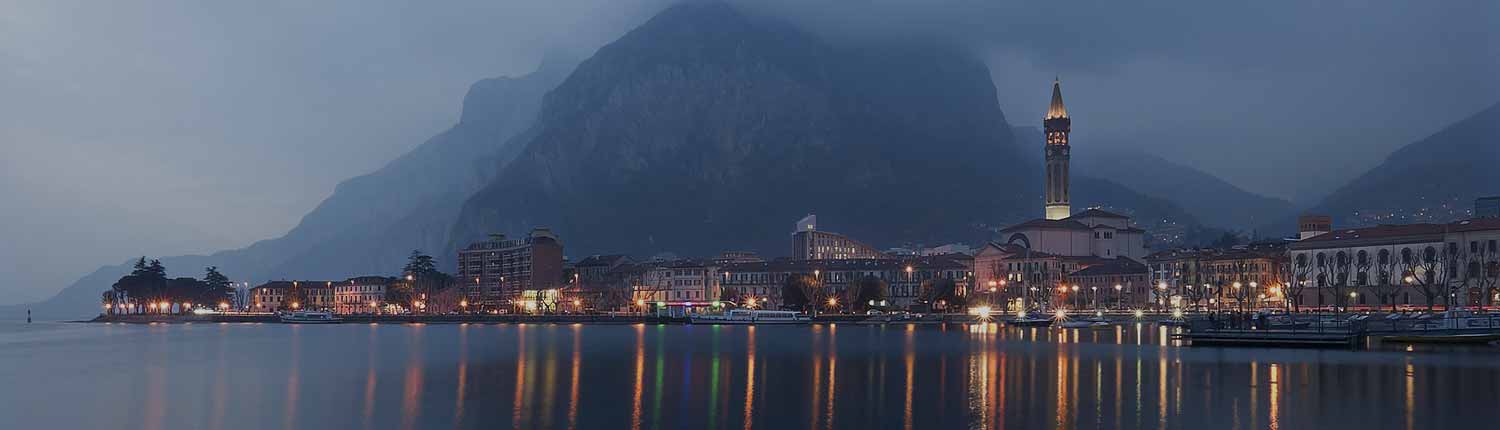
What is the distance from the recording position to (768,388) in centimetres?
4638

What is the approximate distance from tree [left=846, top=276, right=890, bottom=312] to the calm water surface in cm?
7519

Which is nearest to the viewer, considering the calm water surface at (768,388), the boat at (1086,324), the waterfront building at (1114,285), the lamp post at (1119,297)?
the calm water surface at (768,388)

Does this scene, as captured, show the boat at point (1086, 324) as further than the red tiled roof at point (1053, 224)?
No

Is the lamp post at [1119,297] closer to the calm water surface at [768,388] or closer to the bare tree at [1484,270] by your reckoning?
the bare tree at [1484,270]

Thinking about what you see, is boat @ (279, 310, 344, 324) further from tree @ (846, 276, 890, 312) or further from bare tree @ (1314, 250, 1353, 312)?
bare tree @ (1314, 250, 1353, 312)

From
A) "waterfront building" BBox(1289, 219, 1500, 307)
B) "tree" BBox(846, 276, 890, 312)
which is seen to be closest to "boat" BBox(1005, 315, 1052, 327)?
"waterfront building" BBox(1289, 219, 1500, 307)

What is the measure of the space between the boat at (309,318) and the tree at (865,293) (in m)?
59.6

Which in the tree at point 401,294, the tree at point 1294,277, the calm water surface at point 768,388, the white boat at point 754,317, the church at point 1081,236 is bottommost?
the calm water surface at point 768,388

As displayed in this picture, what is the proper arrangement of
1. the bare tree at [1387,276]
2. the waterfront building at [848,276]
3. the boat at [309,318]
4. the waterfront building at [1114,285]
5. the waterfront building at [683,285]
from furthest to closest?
the waterfront building at [683,285]
the waterfront building at [848,276]
the boat at [309,318]
the waterfront building at [1114,285]
the bare tree at [1387,276]

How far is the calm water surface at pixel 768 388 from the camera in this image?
120 ft

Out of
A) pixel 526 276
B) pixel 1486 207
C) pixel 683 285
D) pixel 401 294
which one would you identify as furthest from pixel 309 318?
pixel 1486 207

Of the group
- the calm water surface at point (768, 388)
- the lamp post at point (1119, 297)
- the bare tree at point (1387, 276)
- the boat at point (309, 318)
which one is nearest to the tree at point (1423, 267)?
the bare tree at point (1387, 276)

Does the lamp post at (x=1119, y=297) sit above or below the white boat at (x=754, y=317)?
above

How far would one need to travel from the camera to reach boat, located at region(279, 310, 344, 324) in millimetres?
165375
